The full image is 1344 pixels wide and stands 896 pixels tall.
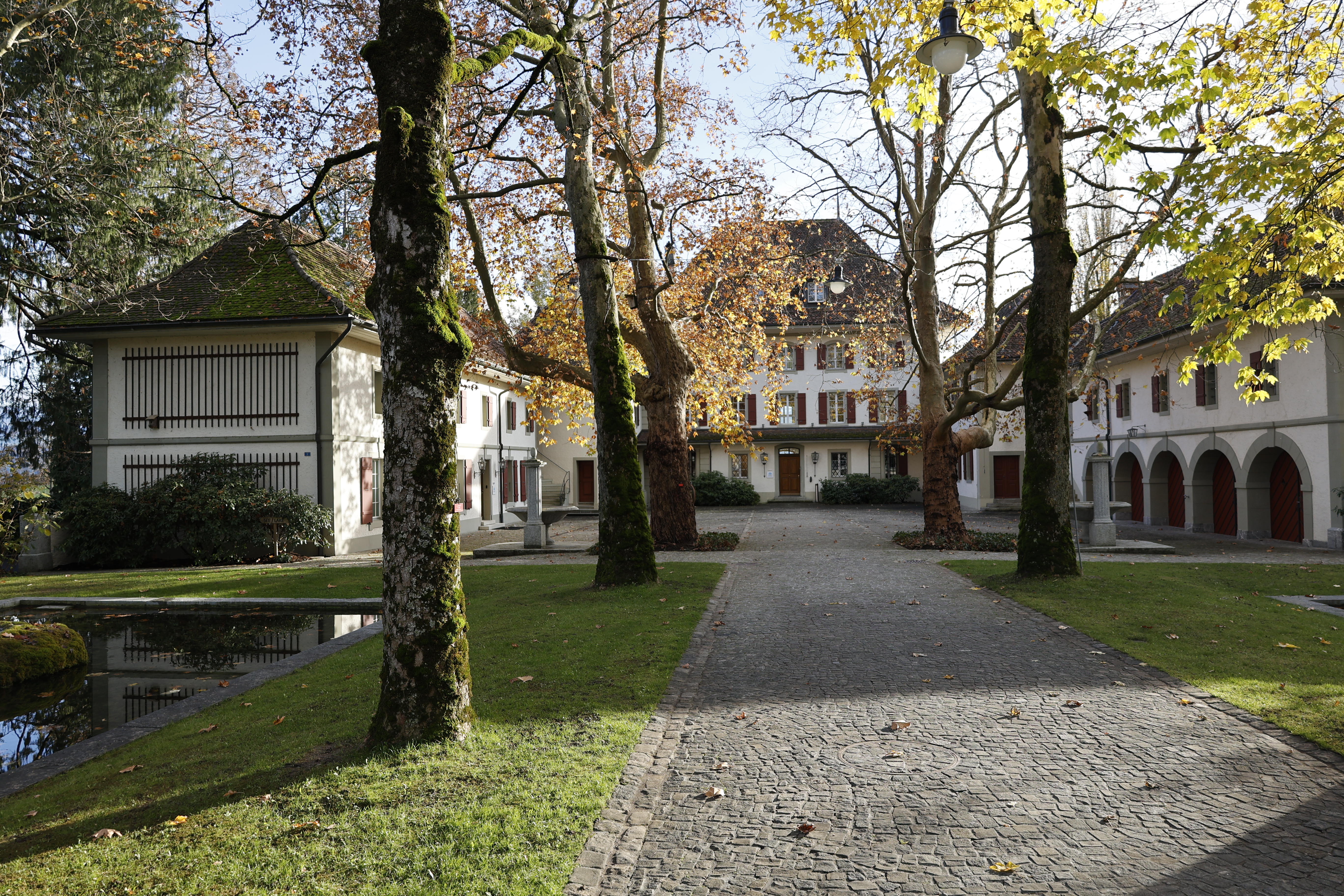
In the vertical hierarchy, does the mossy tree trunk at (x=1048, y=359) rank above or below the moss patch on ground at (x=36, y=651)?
above

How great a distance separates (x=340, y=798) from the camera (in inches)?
165

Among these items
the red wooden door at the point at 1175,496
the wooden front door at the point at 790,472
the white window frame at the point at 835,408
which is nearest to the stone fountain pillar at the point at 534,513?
the red wooden door at the point at 1175,496

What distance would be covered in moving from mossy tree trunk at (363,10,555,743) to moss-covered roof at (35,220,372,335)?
42.9ft

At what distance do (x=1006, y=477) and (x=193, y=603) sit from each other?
33433 mm

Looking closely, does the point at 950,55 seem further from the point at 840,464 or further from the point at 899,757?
the point at 840,464

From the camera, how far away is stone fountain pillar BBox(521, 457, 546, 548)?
63.6 feet

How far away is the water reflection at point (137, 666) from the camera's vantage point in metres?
6.59

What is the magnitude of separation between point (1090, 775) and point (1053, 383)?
802 centimetres

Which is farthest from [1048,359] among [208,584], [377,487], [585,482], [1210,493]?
[585,482]

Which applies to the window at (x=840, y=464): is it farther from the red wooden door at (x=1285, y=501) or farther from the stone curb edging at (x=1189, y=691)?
the stone curb edging at (x=1189, y=691)

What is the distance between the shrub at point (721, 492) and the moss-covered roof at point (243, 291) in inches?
855

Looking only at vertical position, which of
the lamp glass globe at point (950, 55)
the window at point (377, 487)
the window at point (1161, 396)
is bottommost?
the window at point (377, 487)

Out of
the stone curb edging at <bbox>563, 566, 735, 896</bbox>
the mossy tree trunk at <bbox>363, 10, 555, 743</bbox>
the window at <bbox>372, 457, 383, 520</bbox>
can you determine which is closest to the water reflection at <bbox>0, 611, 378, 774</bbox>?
the mossy tree trunk at <bbox>363, 10, 555, 743</bbox>

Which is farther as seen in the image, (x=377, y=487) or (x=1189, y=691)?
(x=377, y=487)
